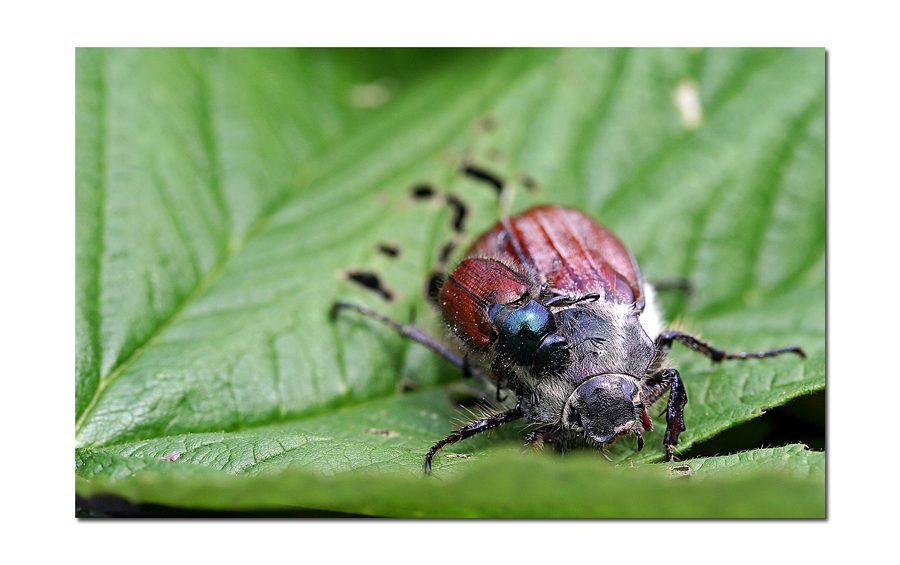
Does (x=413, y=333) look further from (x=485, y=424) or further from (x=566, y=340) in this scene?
(x=566, y=340)

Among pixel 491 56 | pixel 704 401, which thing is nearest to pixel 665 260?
pixel 704 401

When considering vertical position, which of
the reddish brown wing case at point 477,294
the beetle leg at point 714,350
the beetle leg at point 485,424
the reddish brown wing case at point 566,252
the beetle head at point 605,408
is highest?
the reddish brown wing case at point 566,252

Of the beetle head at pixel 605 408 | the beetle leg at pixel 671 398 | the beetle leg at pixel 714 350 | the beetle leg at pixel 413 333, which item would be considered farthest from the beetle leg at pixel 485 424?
the beetle leg at pixel 714 350

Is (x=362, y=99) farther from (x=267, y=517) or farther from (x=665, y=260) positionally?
(x=267, y=517)

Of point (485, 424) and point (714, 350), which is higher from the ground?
Result: point (714, 350)

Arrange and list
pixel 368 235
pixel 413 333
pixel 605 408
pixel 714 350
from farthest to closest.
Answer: pixel 368 235 → pixel 413 333 → pixel 714 350 → pixel 605 408

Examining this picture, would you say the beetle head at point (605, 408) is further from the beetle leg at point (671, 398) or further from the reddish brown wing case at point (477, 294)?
the reddish brown wing case at point (477, 294)

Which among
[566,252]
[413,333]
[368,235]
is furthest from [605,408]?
[368,235]
